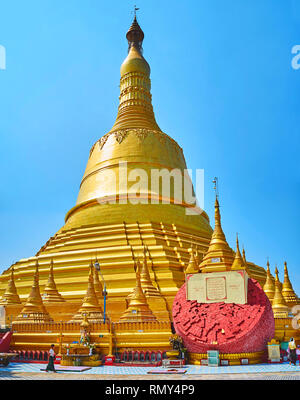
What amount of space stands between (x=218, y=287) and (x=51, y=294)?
358 inches

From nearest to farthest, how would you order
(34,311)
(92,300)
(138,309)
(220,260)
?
(220,260), (138,309), (92,300), (34,311)

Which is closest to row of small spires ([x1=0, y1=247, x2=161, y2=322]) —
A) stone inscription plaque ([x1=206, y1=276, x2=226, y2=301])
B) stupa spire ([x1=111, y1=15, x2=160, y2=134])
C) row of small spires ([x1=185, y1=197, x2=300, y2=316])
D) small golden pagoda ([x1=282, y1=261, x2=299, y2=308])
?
row of small spires ([x1=185, y1=197, x2=300, y2=316])

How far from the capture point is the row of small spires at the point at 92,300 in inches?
631

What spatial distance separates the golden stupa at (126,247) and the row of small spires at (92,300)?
5 cm

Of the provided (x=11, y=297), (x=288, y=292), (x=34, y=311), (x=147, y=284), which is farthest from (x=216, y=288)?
(x=11, y=297)

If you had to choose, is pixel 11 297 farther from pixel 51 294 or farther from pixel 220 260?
pixel 220 260

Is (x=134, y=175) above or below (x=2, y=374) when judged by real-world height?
above

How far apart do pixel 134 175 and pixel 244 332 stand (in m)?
→ 16.1

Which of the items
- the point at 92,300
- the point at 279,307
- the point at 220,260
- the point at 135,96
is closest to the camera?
the point at 220,260

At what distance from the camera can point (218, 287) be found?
1396 centimetres

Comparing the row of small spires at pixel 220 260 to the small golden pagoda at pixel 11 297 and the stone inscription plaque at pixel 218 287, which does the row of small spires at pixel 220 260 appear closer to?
the stone inscription plaque at pixel 218 287

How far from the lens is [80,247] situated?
75.5 ft
